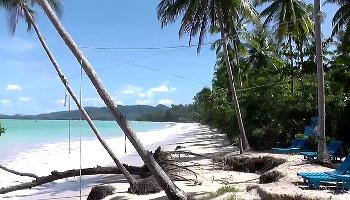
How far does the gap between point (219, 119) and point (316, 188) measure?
20.8m

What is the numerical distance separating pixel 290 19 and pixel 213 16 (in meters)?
8.21

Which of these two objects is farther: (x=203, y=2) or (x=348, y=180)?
(x=203, y=2)

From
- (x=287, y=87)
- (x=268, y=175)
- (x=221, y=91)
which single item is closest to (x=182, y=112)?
(x=221, y=91)

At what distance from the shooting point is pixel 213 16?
20391mm

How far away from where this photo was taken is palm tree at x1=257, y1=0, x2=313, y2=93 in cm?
2483

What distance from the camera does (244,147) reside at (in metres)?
19.9

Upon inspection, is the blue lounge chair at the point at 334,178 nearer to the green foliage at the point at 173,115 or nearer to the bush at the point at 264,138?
the bush at the point at 264,138

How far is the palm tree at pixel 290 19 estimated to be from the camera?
→ 2483cm

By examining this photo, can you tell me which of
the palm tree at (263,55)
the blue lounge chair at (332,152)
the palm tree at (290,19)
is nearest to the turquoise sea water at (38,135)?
the blue lounge chair at (332,152)

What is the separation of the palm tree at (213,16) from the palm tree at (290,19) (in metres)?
4.06

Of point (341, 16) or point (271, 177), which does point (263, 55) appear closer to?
point (341, 16)

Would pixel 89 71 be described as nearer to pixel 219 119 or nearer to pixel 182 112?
pixel 219 119

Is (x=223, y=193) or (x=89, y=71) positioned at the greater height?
(x=89, y=71)

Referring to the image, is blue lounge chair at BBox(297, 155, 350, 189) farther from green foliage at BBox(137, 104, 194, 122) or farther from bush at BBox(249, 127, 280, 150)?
green foliage at BBox(137, 104, 194, 122)
